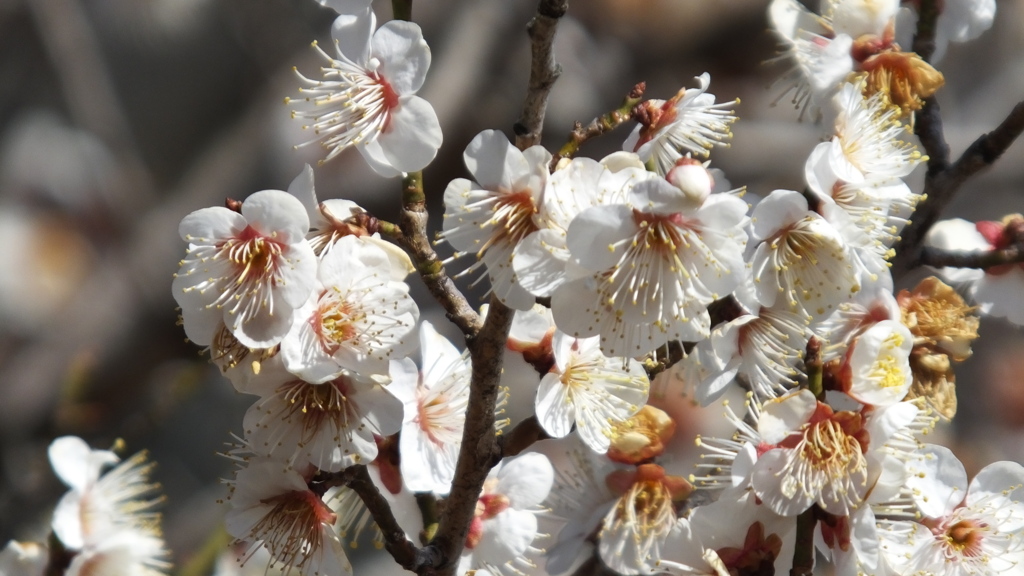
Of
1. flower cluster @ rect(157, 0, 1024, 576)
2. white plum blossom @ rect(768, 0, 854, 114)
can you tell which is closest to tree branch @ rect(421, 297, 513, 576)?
flower cluster @ rect(157, 0, 1024, 576)

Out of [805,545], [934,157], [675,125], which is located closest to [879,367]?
[805,545]

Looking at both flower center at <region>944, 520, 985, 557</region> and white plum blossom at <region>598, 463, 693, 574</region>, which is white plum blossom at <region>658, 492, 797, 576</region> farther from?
flower center at <region>944, 520, 985, 557</region>

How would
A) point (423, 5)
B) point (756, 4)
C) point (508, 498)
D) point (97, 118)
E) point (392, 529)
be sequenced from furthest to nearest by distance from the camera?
point (756, 4) < point (423, 5) < point (97, 118) < point (508, 498) < point (392, 529)

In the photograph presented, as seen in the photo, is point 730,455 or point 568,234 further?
point 730,455

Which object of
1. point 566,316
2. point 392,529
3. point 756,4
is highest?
point 566,316

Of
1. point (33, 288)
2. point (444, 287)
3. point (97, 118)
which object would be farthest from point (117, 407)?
point (444, 287)

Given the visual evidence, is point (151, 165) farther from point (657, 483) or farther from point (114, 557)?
point (657, 483)

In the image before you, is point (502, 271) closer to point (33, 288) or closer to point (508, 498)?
point (508, 498)
